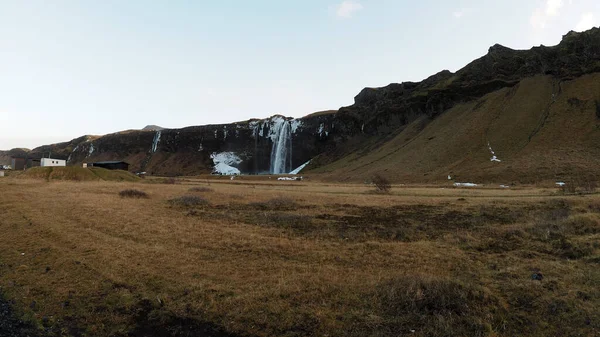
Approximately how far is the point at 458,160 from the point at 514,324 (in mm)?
70645

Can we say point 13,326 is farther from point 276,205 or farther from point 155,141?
point 155,141

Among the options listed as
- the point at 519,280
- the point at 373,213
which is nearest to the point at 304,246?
the point at 519,280

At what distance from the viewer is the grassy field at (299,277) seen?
664 cm

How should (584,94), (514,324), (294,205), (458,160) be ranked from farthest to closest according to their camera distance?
(584,94) < (458,160) < (294,205) < (514,324)

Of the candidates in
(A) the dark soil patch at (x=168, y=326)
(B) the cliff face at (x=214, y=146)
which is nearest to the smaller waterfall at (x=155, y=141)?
(B) the cliff face at (x=214, y=146)

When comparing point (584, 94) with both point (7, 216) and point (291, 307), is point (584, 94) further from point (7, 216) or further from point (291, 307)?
point (7, 216)

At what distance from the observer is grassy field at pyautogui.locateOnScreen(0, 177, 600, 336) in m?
6.64

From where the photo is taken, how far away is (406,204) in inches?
1065

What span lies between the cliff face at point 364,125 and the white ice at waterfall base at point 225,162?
410 millimetres

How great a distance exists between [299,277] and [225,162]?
431 ft

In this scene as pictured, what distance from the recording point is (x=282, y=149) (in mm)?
131750

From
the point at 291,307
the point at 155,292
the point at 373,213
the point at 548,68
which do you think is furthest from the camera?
the point at 548,68

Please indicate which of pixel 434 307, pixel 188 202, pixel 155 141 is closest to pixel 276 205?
pixel 188 202

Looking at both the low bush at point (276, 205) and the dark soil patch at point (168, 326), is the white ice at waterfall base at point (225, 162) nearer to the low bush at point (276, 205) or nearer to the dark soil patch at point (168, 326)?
the low bush at point (276, 205)
